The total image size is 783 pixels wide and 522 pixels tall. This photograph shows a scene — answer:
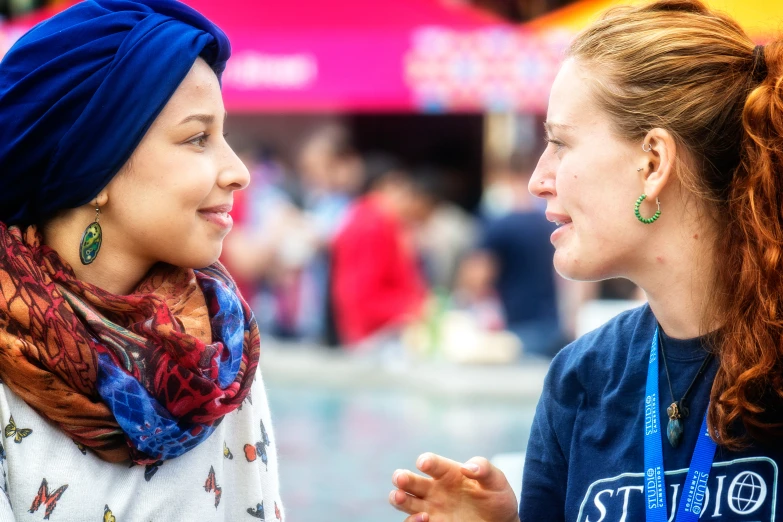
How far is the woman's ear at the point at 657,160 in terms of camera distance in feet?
6.77

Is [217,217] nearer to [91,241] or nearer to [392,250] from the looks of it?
[91,241]

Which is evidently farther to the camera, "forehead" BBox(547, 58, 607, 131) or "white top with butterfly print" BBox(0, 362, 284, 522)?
"forehead" BBox(547, 58, 607, 131)

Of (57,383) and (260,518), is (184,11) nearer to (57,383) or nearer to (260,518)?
(57,383)

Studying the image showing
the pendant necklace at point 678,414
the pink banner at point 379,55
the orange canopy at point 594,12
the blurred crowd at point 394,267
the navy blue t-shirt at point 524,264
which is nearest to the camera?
the pendant necklace at point 678,414

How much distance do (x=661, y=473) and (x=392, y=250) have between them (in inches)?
286

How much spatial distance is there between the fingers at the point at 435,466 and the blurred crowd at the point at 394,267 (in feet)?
21.2

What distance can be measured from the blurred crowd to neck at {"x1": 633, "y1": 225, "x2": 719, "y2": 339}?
6.46 m

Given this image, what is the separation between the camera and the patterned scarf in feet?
6.39

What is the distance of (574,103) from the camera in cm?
216

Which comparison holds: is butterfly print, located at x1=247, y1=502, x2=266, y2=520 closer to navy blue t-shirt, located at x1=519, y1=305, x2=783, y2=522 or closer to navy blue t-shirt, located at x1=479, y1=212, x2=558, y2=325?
navy blue t-shirt, located at x1=519, y1=305, x2=783, y2=522

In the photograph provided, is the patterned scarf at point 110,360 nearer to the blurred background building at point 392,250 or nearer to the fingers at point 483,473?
the fingers at point 483,473

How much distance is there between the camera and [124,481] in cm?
205

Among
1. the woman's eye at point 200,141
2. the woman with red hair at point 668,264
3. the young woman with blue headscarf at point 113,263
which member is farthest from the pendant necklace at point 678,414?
the woman's eye at point 200,141

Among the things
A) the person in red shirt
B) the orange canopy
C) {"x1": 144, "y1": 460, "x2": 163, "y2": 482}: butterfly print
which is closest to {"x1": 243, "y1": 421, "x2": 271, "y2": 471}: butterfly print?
{"x1": 144, "y1": 460, "x2": 163, "y2": 482}: butterfly print
